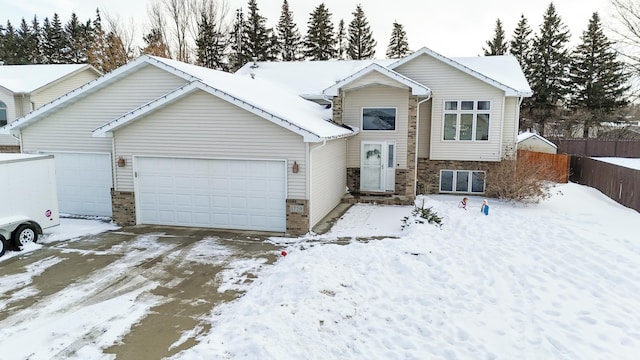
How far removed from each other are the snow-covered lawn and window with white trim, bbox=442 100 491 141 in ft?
19.9

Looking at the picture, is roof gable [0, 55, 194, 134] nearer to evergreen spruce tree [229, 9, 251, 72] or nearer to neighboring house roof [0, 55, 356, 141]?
neighboring house roof [0, 55, 356, 141]

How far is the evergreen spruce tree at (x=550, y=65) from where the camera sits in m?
34.5

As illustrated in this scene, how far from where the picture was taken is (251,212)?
11.0 meters

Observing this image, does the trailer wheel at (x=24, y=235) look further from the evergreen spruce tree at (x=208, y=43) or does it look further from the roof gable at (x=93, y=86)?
the evergreen spruce tree at (x=208, y=43)

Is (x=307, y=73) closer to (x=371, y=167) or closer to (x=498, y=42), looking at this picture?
(x=371, y=167)

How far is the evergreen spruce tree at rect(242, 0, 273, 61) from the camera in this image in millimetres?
35844

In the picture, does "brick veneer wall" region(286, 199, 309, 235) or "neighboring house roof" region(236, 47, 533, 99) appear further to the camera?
"neighboring house roof" region(236, 47, 533, 99)

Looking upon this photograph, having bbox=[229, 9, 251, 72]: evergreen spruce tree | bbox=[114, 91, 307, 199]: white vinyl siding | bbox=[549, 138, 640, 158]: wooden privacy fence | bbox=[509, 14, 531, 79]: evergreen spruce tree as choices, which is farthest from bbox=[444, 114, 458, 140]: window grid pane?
bbox=[509, 14, 531, 79]: evergreen spruce tree

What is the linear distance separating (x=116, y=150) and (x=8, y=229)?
3349mm

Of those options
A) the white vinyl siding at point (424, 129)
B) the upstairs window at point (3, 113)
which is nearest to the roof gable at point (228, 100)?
the white vinyl siding at point (424, 129)

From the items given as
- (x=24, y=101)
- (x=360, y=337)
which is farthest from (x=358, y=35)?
(x=360, y=337)

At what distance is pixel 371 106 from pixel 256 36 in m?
24.2

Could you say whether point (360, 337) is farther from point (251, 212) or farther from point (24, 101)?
point (24, 101)

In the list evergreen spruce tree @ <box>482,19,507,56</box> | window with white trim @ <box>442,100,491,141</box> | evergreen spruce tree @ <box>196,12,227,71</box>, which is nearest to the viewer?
window with white trim @ <box>442,100,491,141</box>
